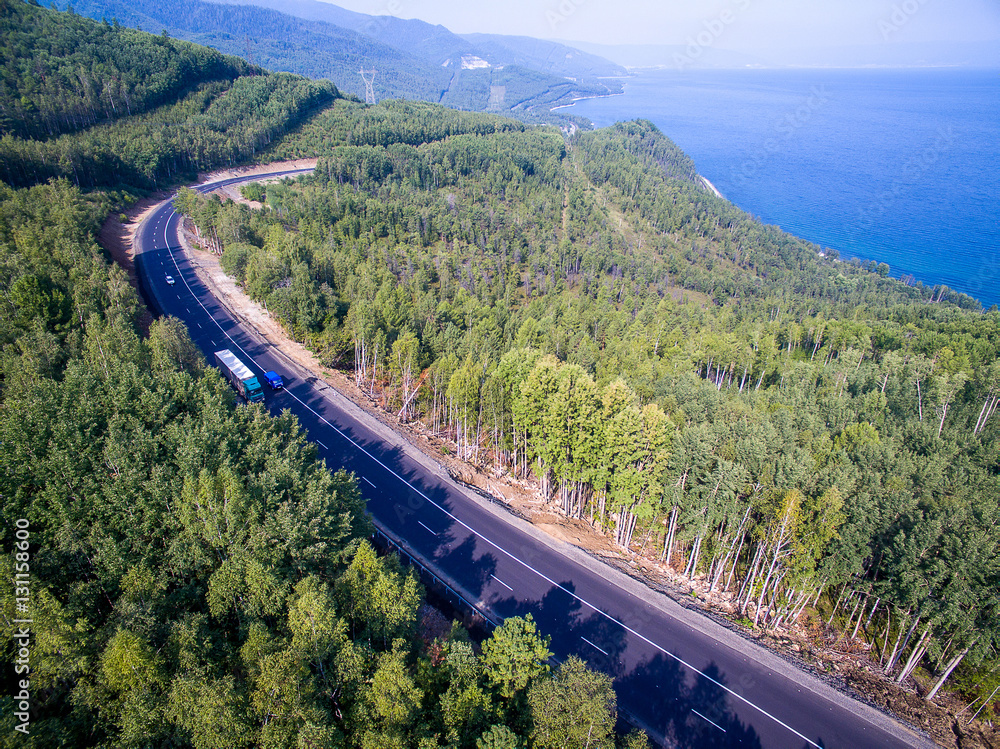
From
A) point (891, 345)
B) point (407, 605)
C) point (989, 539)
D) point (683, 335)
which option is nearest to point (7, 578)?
point (407, 605)

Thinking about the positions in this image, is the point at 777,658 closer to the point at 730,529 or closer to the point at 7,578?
the point at 730,529

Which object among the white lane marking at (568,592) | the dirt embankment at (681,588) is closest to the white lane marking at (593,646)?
the white lane marking at (568,592)

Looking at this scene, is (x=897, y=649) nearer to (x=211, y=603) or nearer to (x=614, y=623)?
(x=614, y=623)

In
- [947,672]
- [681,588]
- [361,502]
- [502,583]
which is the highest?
[361,502]

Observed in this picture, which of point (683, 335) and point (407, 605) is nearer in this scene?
point (407, 605)

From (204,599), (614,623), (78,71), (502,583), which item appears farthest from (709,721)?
(78,71)

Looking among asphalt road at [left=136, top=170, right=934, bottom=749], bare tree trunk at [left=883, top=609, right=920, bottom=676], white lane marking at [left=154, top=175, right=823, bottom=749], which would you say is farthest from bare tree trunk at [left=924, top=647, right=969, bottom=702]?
white lane marking at [left=154, top=175, right=823, bottom=749]

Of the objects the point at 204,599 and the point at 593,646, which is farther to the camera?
the point at 593,646
